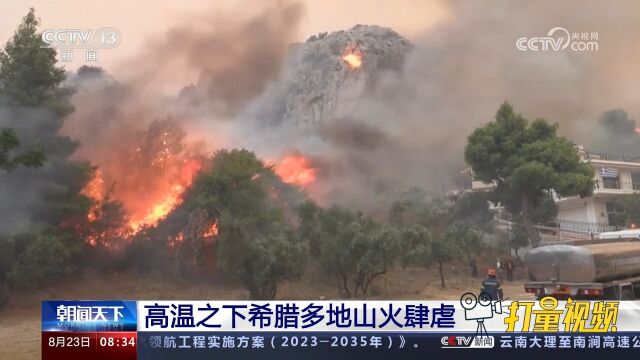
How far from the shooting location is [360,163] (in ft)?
22.4

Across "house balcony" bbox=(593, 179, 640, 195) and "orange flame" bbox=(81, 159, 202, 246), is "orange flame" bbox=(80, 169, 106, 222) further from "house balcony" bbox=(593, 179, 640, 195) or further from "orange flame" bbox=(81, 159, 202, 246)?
"house balcony" bbox=(593, 179, 640, 195)

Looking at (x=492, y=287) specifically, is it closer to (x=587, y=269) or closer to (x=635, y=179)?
(x=587, y=269)

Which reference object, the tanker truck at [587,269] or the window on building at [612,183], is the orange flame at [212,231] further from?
the window on building at [612,183]

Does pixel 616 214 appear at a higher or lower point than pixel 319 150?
lower

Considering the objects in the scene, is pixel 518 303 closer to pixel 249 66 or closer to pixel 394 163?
pixel 394 163

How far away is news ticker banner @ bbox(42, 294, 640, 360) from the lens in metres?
5.80

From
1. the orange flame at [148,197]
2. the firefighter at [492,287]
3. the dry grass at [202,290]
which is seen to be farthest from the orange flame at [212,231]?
the firefighter at [492,287]

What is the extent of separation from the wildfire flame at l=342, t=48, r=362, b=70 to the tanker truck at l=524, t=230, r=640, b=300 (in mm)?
3403

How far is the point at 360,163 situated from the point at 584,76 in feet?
10.3

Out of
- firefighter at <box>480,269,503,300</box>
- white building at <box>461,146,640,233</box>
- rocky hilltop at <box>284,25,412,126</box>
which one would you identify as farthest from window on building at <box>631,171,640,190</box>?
rocky hilltop at <box>284,25,412,126</box>

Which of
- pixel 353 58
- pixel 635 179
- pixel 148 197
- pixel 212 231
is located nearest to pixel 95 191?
pixel 148 197

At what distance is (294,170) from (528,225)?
10.6 feet

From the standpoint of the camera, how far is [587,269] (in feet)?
19.9
